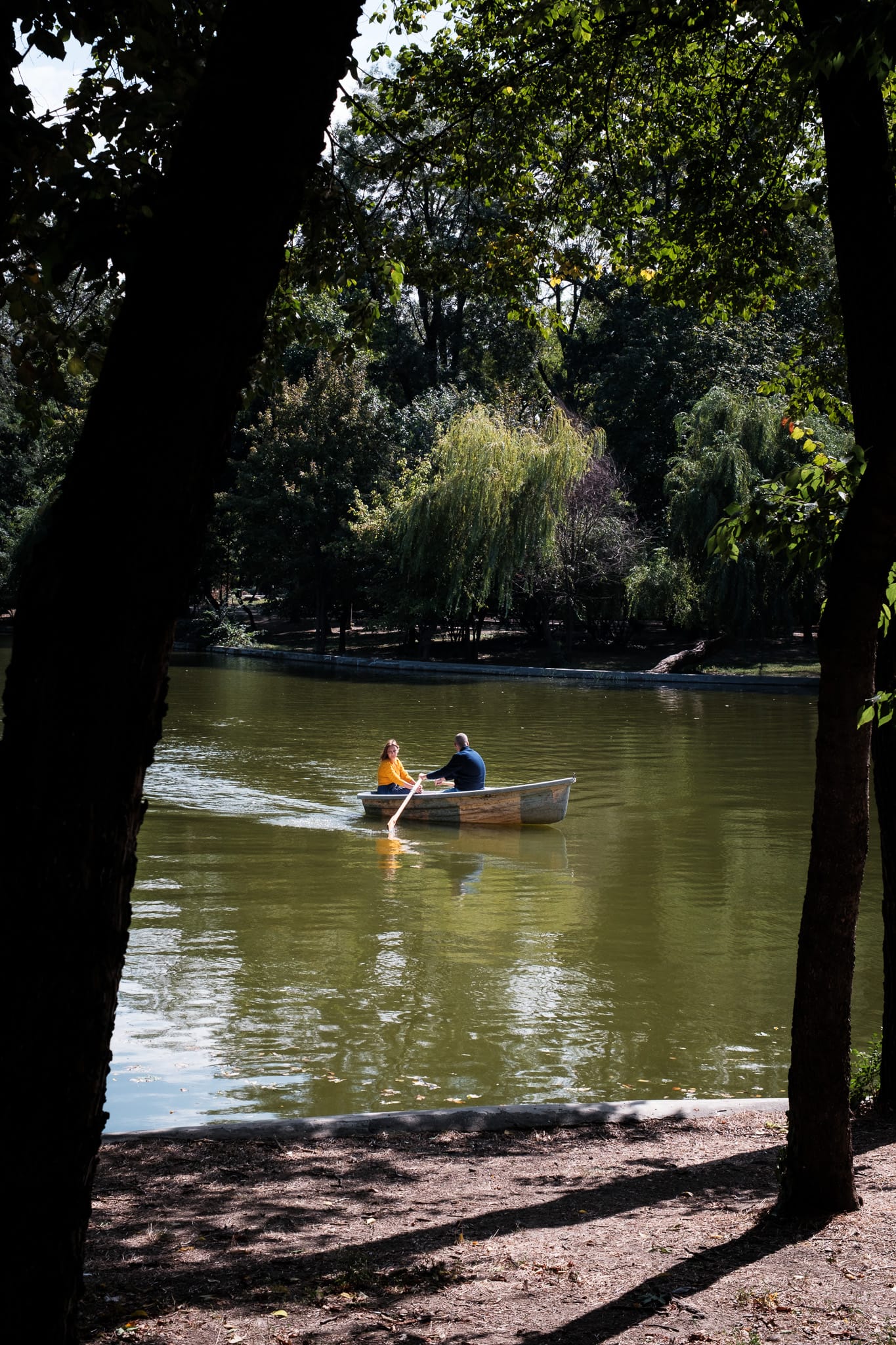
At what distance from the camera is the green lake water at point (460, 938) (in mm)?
8070

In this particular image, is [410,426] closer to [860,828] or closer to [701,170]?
[701,170]

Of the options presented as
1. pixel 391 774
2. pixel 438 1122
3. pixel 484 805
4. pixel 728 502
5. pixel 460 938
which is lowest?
pixel 460 938

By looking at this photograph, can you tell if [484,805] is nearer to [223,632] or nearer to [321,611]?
[321,611]

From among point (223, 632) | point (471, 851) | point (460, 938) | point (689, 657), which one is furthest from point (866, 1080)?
point (223, 632)

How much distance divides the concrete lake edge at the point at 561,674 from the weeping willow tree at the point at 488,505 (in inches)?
85.6

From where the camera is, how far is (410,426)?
Answer: 51406mm

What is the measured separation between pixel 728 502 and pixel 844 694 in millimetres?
33692

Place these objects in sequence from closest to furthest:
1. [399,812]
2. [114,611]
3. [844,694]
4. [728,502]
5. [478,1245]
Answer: [114,611] → [478,1245] → [844,694] → [399,812] → [728,502]

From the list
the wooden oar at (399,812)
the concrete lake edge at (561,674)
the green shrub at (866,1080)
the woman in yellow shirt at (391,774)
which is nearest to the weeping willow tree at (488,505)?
the concrete lake edge at (561,674)

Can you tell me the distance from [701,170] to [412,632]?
40963mm

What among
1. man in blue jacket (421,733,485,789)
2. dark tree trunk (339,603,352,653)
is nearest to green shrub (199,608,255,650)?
dark tree trunk (339,603,352,653)

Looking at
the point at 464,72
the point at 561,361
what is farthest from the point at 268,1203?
the point at 561,361

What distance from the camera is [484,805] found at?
17.3m

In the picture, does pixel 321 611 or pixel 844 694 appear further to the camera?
pixel 321 611
